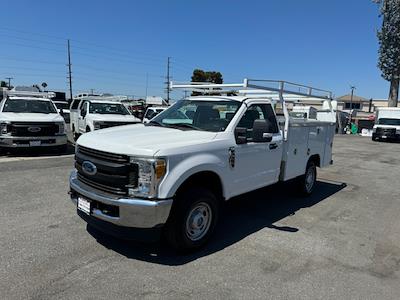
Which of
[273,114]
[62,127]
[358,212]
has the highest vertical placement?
[273,114]

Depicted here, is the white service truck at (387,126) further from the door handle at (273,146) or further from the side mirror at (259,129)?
the side mirror at (259,129)

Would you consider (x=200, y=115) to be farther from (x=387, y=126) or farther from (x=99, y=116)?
(x=387, y=126)

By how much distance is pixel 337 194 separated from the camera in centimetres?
817

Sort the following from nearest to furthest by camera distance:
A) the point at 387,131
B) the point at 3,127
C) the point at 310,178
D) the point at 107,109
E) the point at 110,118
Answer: the point at 310,178
the point at 3,127
the point at 110,118
the point at 107,109
the point at 387,131

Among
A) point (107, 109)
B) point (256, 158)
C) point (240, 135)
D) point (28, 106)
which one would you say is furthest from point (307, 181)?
point (28, 106)

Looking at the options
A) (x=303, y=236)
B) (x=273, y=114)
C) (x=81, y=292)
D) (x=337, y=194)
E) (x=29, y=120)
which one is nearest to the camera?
(x=81, y=292)

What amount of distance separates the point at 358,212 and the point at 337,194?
1411mm

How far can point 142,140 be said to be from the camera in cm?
416

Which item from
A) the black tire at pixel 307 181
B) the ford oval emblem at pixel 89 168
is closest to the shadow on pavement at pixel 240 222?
the black tire at pixel 307 181

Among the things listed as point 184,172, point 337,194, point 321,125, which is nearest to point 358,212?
point 337,194

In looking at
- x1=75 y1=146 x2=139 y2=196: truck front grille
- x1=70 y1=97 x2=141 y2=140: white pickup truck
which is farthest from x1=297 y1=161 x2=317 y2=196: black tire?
x1=70 y1=97 x2=141 y2=140: white pickup truck

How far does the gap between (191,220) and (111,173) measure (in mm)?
1106

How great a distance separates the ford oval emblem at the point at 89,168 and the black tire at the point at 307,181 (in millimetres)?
4504

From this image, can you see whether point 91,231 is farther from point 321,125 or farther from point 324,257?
point 321,125
